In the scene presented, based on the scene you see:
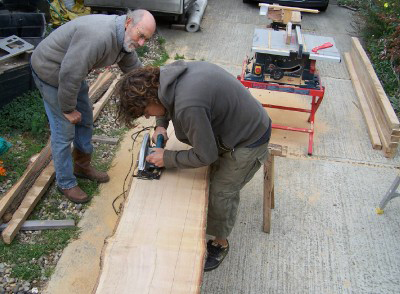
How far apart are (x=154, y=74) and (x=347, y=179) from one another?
2899 millimetres

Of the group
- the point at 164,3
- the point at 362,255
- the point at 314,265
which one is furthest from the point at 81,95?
the point at 164,3

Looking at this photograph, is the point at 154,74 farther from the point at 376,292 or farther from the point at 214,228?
the point at 376,292

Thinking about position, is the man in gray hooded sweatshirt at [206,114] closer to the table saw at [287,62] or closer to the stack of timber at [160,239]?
the stack of timber at [160,239]

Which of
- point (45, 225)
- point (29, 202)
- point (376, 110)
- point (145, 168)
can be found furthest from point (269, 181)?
point (376, 110)

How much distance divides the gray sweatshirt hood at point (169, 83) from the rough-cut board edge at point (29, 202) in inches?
77.5

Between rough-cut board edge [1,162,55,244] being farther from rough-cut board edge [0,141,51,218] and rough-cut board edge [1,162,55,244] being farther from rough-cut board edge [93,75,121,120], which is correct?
rough-cut board edge [93,75,121,120]

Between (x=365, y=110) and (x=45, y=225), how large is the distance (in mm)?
4330

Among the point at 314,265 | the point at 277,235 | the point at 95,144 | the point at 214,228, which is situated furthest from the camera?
the point at 95,144

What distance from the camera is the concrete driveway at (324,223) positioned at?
130 inches

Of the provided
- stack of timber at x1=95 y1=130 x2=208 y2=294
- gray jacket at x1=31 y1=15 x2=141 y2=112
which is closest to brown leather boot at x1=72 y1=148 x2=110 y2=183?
gray jacket at x1=31 y1=15 x2=141 y2=112

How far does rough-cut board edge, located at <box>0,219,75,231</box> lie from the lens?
3527 mm

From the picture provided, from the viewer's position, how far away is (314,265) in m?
3.44

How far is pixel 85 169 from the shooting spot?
13.3ft

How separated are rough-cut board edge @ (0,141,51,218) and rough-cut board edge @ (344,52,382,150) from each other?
12.5 ft
